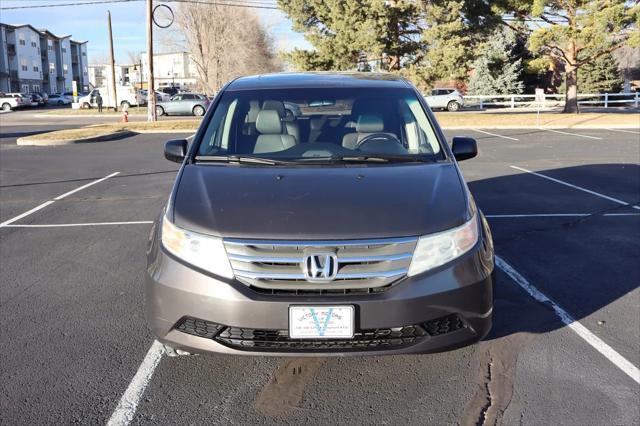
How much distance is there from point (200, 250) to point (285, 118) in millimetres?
1857

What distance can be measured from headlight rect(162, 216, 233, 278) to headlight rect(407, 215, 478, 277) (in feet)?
3.08

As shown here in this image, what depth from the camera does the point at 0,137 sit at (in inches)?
871

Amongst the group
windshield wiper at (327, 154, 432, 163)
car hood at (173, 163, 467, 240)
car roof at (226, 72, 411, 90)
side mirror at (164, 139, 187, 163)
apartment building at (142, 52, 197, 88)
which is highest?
apartment building at (142, 52, 197, 88)

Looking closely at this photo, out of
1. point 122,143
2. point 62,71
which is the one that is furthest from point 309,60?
point 62,71

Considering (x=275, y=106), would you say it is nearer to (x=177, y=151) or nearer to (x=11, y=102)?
(x=177, y=151)

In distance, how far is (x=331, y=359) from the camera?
367 centimetres

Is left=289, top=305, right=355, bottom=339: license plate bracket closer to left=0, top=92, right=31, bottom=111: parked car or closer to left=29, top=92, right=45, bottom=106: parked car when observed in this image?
left=0, top=92, right=31, bottom=111: parked car

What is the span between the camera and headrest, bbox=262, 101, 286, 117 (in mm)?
4574

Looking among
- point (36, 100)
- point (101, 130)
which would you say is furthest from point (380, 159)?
point (36, 100)

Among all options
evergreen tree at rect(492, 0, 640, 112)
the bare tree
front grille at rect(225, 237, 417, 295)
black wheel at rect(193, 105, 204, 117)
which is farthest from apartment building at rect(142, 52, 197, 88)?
front grille at rect(225, 237, 417, 295)

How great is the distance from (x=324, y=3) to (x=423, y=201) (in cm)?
3091

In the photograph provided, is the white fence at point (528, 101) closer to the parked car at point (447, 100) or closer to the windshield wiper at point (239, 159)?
the parked car at point (447, 100)

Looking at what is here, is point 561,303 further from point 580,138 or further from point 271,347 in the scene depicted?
point 580,138

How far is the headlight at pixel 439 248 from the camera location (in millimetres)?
3002
